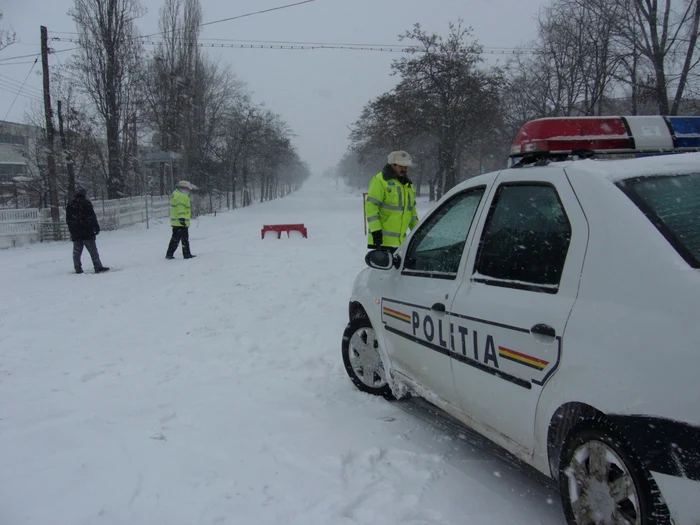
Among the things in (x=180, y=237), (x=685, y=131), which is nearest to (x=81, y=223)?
(x=180, y=237)

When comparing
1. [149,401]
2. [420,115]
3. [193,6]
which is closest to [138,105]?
[193,6]

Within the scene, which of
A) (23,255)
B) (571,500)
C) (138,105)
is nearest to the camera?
(571,500)

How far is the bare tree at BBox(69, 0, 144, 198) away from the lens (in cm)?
2535

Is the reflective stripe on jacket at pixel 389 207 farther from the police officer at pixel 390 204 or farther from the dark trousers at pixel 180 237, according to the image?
the dark trousers at pixel 180 237

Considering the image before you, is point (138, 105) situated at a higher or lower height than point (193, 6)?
lower

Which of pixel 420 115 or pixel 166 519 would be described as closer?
pixel 166 519

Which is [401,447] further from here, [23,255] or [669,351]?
[23,255]

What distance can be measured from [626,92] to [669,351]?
1053 inches

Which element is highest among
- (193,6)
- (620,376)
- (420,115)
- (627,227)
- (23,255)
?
(193,6)

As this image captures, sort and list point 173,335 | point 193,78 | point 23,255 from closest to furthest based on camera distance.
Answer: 1. point 173,335
2. point 23,255
3. point 193,78

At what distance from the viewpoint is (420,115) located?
97.7ft

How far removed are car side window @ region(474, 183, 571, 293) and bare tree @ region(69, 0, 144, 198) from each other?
26835 mm

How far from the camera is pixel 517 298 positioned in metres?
2.44

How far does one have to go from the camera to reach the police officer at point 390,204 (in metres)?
5.76
